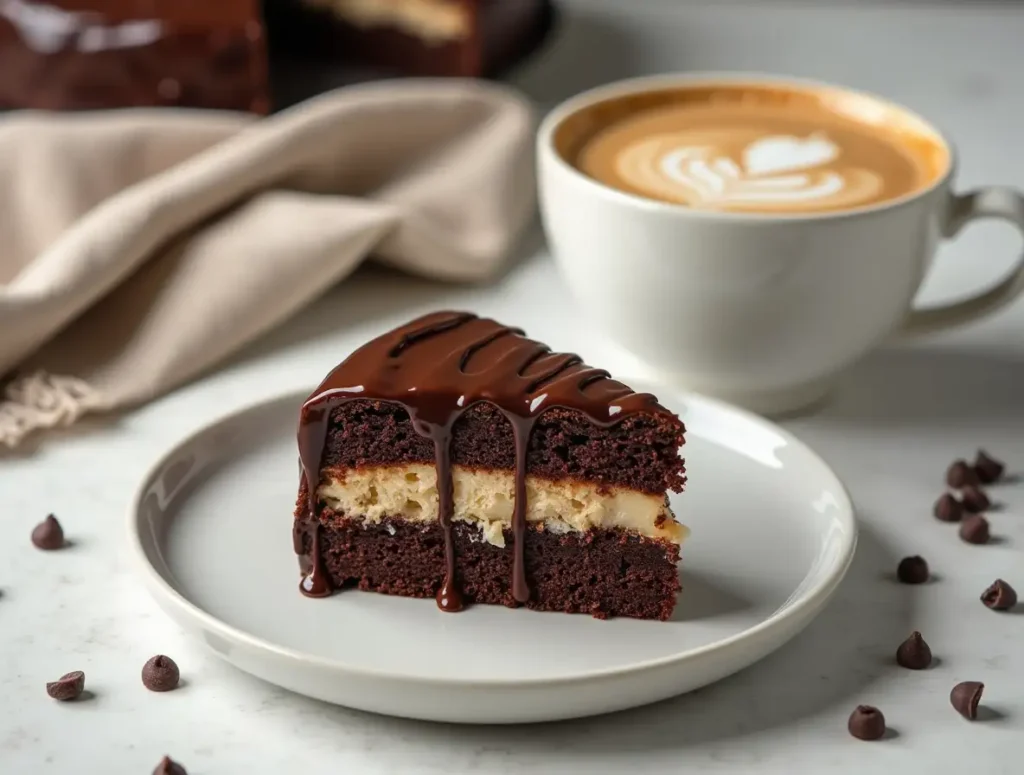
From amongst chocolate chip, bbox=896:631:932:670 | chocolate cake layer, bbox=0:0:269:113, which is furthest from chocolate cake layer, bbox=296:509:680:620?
chocolate cake layer, bbox=0:0:269:113

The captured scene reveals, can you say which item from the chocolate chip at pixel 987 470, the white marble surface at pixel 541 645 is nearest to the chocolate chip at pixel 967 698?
the white marble surface at pixel 541 645

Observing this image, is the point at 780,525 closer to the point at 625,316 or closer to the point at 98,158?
the point at 625,316

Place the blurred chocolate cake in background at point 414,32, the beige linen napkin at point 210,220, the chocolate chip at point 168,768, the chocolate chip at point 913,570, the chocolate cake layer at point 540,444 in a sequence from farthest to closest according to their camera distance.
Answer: the blurred chocolate cake in background at point 414,32
the beige linen napkin at point 210,220
the chocolate chip at point 913,570
the chocolate cake layer at point 540,444
the chocolate chip at point 168,768

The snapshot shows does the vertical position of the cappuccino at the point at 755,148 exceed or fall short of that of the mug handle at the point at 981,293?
it exceeds it

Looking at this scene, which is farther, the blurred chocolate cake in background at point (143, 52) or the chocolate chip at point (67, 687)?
the blurred chocolate cake in background at point (143, 52)

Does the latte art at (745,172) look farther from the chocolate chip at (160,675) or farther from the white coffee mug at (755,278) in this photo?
the chocolate chip at (160,675)

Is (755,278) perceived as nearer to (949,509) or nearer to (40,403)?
(949,509)

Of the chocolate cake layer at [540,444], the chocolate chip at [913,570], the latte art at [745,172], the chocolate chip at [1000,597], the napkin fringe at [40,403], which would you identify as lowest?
the napkin fringe at [40,403]

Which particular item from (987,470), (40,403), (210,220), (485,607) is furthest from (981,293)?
(40,403)
